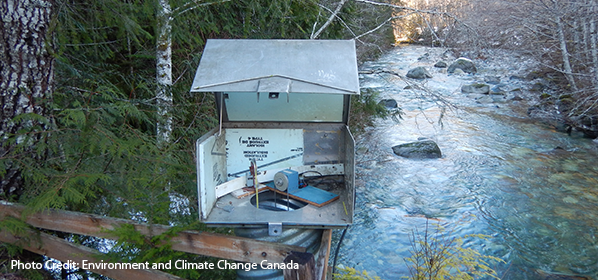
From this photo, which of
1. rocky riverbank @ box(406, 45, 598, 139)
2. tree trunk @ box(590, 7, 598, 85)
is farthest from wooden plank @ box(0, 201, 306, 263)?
tree trunk @ box(590, 7, 598, 85)

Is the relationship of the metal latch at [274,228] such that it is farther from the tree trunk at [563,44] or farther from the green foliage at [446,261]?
the tree trunk at [563,44]

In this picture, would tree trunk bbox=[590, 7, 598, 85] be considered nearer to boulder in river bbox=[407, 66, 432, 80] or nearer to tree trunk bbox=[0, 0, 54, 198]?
boulder in river bbox=[407, 66, 432, 80]

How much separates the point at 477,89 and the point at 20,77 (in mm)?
17989

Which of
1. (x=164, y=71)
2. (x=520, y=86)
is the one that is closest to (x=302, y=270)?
(x=164, y=71)

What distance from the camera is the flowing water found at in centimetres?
788

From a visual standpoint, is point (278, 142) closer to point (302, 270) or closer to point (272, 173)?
point (272, 173)

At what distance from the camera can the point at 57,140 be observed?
4.36 metres

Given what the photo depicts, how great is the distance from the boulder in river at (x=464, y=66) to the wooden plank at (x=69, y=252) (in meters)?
21.5

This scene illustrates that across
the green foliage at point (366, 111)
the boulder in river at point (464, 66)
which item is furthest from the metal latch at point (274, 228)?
the boulder in river at point (464, 66)

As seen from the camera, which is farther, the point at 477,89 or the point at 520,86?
the point at 520,86

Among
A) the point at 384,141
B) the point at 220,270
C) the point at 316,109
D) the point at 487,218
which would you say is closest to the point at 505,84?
the point at 384,141

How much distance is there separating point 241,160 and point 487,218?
238 inches

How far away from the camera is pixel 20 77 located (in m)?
4.36

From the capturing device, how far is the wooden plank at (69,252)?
12.5ft
